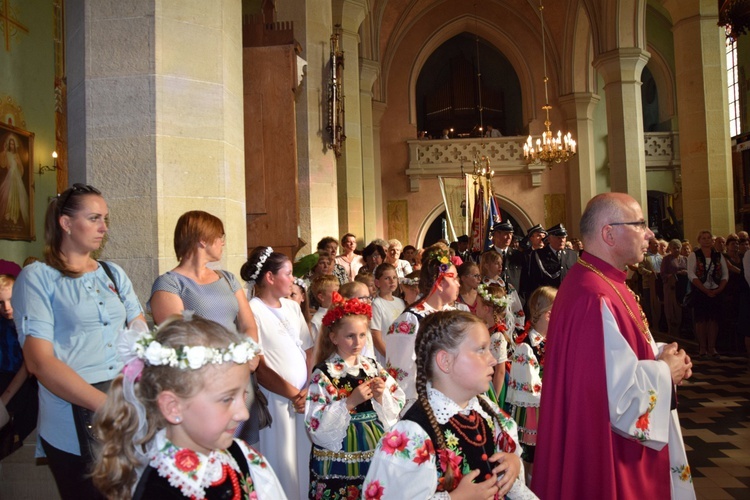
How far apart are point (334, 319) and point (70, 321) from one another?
1.28m

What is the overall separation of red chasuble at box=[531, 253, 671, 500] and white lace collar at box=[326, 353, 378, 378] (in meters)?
0.94

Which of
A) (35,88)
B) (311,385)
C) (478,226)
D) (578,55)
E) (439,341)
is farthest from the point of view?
(578,55)

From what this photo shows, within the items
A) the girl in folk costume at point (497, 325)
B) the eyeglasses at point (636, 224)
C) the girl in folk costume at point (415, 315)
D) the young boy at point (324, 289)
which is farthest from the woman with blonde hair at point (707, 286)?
the eyeglasses at point (636, 224)

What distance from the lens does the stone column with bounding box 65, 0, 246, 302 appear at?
10.8 ft

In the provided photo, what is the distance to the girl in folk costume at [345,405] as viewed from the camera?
3.04 m

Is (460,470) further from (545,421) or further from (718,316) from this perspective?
(718,316)

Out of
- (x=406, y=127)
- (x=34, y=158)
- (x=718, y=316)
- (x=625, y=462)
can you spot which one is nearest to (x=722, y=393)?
(x=718, y=316)

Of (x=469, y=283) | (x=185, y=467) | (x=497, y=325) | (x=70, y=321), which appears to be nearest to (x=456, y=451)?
(x=185, y=467)

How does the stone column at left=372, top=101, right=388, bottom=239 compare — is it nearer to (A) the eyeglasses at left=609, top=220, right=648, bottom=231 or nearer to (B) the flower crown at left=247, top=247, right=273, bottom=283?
(B) the flower crown at left=247, top=247, right=273, bottom=283

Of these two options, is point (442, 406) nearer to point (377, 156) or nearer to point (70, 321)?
point (70, 321)

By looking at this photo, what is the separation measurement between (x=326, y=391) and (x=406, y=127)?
1822 centimetres

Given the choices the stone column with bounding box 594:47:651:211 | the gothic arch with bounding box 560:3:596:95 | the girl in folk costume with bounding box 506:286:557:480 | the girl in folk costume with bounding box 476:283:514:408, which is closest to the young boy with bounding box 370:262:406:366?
the girl in folk costume with bounding box 476:283:514:408

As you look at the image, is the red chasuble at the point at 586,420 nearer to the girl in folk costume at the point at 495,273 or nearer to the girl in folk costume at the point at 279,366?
the girl in folk costume at the point at 279,366

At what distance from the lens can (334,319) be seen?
3.30 m
